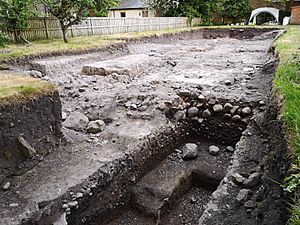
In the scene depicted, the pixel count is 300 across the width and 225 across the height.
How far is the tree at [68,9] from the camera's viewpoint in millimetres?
9586

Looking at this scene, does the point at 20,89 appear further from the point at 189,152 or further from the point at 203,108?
the point at 203,108

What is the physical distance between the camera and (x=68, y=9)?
1001cm

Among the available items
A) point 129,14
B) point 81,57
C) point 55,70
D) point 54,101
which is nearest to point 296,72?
point 54,101

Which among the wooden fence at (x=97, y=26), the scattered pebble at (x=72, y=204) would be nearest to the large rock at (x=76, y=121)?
the scattered pebble at (x=72, y=204)

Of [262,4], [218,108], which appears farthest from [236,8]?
[218,108]

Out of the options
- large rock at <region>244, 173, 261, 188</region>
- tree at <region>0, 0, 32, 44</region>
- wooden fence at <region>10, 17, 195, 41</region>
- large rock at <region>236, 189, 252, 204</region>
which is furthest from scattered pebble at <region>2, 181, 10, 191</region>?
wooden fence at <region>10, 17, 195, 41</region>

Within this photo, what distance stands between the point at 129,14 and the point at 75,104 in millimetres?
23245

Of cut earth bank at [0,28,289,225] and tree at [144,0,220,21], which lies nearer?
cut earth bank at [0,28,289,225]

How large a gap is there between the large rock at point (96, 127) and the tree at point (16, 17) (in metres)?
6.04

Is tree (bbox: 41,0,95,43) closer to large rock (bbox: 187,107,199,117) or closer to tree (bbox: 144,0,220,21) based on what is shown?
large rock (bbox: 187,107,199,117)

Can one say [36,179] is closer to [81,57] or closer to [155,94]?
[155,94]

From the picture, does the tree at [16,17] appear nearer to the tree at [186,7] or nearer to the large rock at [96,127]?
the large rock at [96,127]

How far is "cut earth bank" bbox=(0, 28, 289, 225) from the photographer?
2869 mm

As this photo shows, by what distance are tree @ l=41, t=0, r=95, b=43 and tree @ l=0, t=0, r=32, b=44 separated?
72cm
